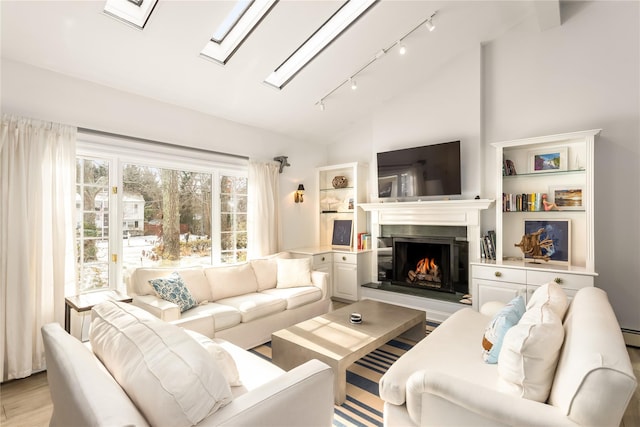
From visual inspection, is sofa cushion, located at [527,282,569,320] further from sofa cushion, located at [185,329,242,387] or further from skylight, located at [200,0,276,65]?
skylight, located at [200,0,276,65]

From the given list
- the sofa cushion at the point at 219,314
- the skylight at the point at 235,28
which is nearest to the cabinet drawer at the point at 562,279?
the sofa cushion at the point at 219,314

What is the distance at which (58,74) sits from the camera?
9.12ft

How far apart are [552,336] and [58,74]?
3.91m

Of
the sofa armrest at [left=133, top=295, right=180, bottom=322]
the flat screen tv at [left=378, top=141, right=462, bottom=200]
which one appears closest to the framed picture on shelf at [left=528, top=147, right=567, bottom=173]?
the flat screen tv at [left=378, top=141, right=462, bottom=200]

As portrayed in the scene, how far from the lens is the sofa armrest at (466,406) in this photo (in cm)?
122

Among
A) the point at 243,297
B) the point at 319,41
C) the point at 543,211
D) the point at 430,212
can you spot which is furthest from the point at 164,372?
the point at 543,211

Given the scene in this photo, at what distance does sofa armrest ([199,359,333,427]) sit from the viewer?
1.12 metres

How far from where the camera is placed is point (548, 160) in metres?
3.50

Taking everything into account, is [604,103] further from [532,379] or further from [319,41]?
[532,379]

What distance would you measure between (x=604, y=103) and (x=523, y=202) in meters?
1.24

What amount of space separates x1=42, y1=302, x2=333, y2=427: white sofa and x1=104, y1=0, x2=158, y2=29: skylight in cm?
223

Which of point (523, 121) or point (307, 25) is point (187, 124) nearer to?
point (307, 25)

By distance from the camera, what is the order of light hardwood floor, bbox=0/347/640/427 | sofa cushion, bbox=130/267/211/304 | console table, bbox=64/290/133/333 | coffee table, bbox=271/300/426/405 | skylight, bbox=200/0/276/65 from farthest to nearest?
sofa cushion, bbox=130/267/211/304, skylight, bbox=200/0/276/65, console table, bbox=64/290/133/333, coffee table, bbox=271/300/426/405, light hardwood floor, bbox=0/347/640/427

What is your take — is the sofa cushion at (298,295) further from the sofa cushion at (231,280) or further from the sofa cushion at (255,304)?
the sofa cushion at (231,280)
